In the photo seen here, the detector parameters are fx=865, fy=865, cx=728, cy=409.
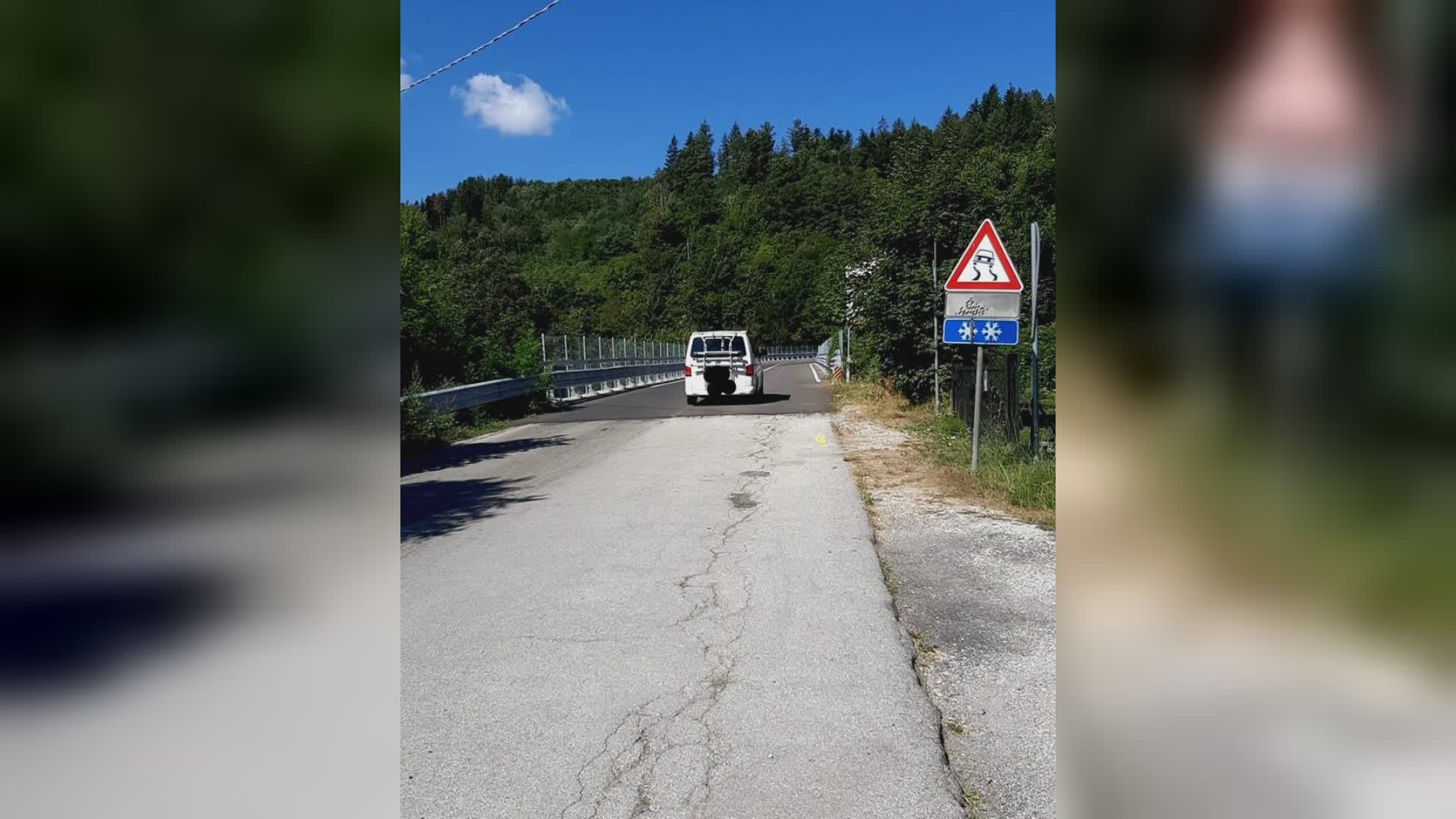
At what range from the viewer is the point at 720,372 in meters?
21.9

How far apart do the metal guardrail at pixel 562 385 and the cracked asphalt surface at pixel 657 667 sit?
22.0 ft

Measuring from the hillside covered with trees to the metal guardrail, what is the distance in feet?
1.51

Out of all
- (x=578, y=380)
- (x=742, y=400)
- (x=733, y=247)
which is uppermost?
(x=733, y=247)

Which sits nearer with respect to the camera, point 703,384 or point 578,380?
point 703,384

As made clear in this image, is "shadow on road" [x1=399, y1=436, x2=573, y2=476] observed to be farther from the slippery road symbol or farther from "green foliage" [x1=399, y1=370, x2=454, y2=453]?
the slippery road symbol

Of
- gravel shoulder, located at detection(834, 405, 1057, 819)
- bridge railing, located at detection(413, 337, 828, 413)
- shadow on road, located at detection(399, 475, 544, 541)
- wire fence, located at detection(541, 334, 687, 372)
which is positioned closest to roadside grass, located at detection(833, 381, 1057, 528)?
gravel shoulder, located at detection(834, 405, 1057, 819)

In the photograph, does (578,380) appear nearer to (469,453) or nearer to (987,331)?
(469,453)

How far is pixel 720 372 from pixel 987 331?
44.6 feet

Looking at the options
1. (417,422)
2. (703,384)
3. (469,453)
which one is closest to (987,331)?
(469,453)

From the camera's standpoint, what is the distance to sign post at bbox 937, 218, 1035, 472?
329 inches
